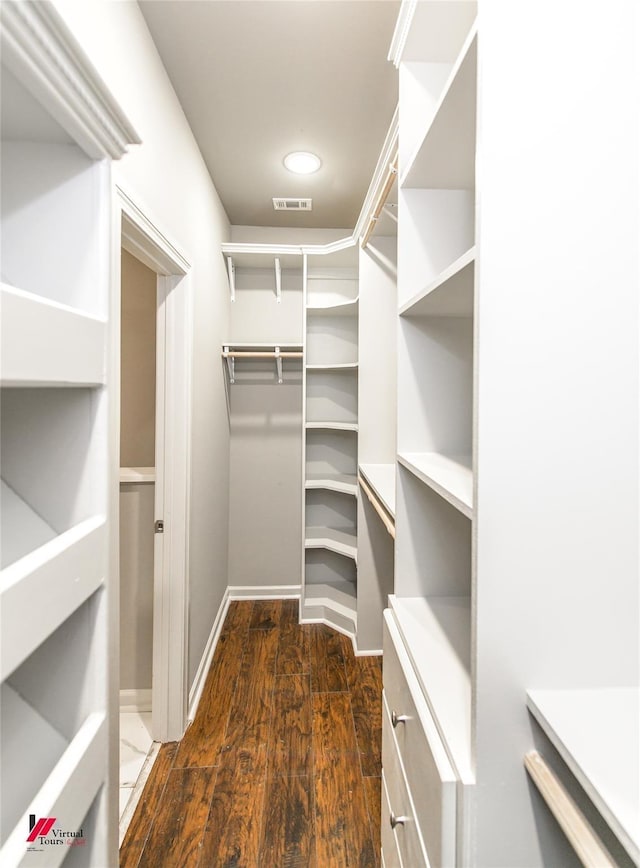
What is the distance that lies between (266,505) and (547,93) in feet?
9.56

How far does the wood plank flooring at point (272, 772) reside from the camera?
4.67 ft

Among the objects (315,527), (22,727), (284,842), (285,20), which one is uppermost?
(285,20)

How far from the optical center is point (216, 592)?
276cm

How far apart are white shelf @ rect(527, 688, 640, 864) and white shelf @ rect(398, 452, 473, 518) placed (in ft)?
1.01

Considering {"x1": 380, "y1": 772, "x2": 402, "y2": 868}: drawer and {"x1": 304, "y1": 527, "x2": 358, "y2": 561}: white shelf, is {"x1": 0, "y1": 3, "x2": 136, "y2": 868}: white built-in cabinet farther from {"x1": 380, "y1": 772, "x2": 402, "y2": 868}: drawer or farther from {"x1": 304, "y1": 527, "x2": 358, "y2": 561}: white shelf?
{"x1": 304, "y1": 527, "x2": 358, "y2": 561}: white shelf

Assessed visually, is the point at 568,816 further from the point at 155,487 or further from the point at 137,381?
the point at 137,381

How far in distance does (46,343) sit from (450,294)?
79 cm

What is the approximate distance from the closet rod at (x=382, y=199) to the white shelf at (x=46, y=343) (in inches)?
53.3

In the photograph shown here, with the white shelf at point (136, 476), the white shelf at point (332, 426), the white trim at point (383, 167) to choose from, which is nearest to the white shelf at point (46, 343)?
the white trim at point (383, 167)

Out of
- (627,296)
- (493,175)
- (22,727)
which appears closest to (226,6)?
(493,175)

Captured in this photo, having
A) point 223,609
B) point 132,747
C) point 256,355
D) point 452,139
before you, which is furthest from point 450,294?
point 223,609

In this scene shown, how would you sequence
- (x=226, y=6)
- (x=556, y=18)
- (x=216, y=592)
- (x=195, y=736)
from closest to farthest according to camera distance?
1. (x=556, y=18)
2. (x=226, y=6)
3. (x=195, y=736)
4. (x=216, y=592)

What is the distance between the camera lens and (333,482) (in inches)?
112

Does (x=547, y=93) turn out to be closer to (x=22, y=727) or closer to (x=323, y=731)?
(x=22, y=727)
